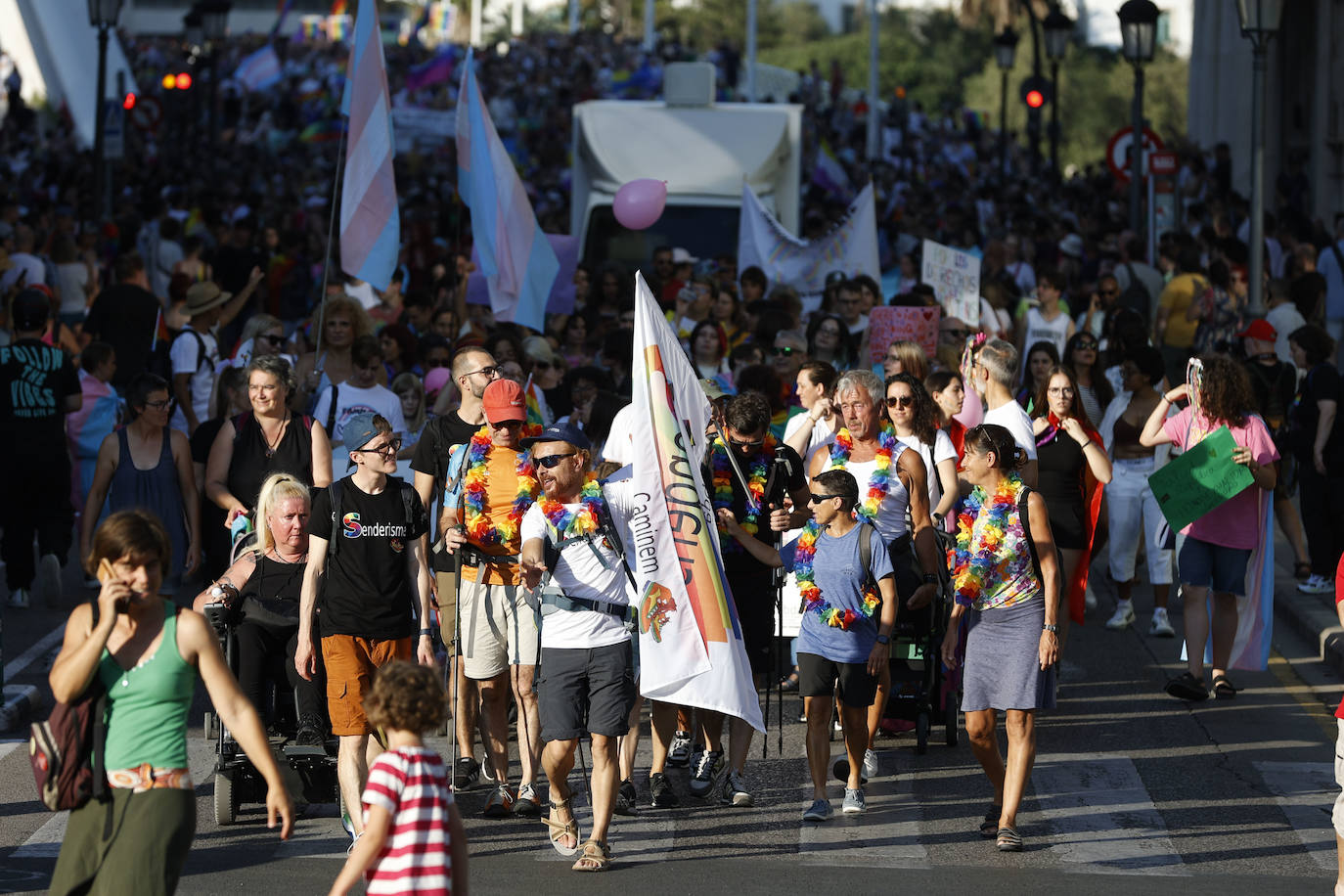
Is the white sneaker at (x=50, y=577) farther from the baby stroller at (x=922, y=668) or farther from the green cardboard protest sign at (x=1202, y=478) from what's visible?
the green cardboard protest sign at (x=1202, y=478)

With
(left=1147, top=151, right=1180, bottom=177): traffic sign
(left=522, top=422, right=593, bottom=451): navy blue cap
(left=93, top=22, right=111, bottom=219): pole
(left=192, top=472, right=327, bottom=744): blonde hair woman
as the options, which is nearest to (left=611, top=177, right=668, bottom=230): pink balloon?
(left=1147, top=151, right=1180, bottom=177): traffic sign

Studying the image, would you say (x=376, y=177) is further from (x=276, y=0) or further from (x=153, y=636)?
(x=276, y=0)

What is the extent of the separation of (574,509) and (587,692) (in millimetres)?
712

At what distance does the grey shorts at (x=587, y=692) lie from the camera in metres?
7.53

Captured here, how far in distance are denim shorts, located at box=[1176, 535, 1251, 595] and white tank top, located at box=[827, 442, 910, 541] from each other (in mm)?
2205

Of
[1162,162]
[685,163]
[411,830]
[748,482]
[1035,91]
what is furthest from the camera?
[1035,91]

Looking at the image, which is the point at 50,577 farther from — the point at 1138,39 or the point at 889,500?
the point at 1138,39

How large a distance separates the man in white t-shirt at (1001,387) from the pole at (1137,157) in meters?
11.4

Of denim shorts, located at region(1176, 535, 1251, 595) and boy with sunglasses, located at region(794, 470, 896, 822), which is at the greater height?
boy with sunglasses, located at region(794, 470, 896, 822)

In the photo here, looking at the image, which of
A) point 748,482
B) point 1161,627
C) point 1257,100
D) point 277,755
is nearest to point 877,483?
point 748,482

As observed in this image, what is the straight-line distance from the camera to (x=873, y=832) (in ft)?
26.4

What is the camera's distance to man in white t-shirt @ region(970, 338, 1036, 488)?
32.4 feet

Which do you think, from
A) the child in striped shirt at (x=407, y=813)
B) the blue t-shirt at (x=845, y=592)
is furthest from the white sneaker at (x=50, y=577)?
the child in striped shirt at (x=407, y=813)

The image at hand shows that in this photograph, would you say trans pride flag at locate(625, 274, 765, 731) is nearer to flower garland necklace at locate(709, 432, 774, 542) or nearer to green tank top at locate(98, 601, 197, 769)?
flower garland necklace at locate(709, 432, 774, 542)
